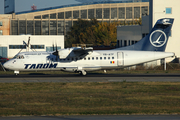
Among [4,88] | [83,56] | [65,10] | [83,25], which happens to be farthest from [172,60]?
[65,10]

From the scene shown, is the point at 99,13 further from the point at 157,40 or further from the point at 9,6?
the point at 157,40

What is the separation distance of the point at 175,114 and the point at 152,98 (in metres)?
5.39

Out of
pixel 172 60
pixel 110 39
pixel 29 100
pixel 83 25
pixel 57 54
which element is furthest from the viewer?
pixel 83 25

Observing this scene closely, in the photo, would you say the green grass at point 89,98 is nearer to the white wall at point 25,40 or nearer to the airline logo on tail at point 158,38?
the airline logo on tail at point 158,38

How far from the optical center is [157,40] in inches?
1465

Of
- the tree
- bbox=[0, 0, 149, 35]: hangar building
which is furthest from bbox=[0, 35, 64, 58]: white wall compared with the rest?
bbox=[0, 0, 149, 35]: hangar building

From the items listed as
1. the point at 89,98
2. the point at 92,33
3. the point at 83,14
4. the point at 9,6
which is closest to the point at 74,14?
the point at 83,14

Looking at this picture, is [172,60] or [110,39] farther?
[110,39]

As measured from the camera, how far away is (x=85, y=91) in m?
24.7

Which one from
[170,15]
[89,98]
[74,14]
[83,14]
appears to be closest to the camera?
[89,98]

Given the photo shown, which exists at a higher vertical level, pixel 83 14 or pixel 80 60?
pixel 83 14

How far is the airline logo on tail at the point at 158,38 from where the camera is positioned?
122ft

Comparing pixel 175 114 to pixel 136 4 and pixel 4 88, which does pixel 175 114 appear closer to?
pixel 4 88

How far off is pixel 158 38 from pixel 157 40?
0.38 meters
